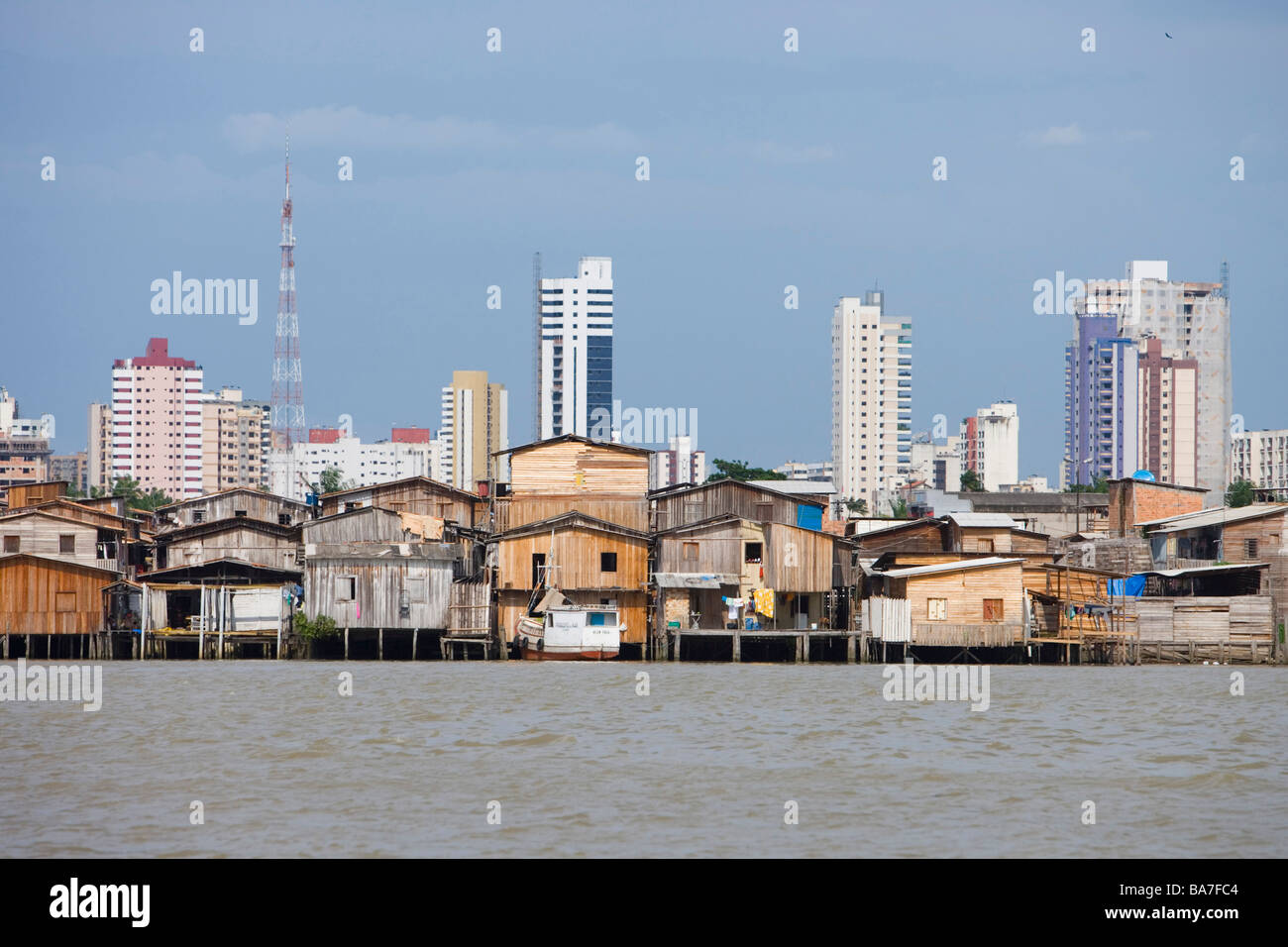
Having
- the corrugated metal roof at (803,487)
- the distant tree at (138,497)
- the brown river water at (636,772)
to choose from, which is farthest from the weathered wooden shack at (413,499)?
the distant tree at (138,497)

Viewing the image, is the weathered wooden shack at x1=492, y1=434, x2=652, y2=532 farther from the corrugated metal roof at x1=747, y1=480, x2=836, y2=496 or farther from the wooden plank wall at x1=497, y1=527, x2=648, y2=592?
the corrugated metal roof at x1=747, y1=480, x2=836, y2=496

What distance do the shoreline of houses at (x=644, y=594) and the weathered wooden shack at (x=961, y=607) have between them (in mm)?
67

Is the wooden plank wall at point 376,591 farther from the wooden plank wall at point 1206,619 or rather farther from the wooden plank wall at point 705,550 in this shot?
the wooden plank wall at point 1206,619

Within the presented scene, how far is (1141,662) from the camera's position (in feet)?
187

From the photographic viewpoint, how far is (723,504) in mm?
67562

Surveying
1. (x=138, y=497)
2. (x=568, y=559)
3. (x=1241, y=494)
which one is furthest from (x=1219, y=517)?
(x=138, y=497)

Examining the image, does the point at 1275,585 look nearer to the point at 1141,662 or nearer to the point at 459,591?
the point at 1141,662

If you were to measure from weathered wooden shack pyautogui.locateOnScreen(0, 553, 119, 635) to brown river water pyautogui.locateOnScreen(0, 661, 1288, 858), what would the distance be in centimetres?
1308

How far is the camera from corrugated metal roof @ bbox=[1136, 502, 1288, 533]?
2458 inches

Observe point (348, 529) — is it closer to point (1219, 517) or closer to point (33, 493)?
point (33, 493)

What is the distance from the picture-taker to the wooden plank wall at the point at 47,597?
56438mm
